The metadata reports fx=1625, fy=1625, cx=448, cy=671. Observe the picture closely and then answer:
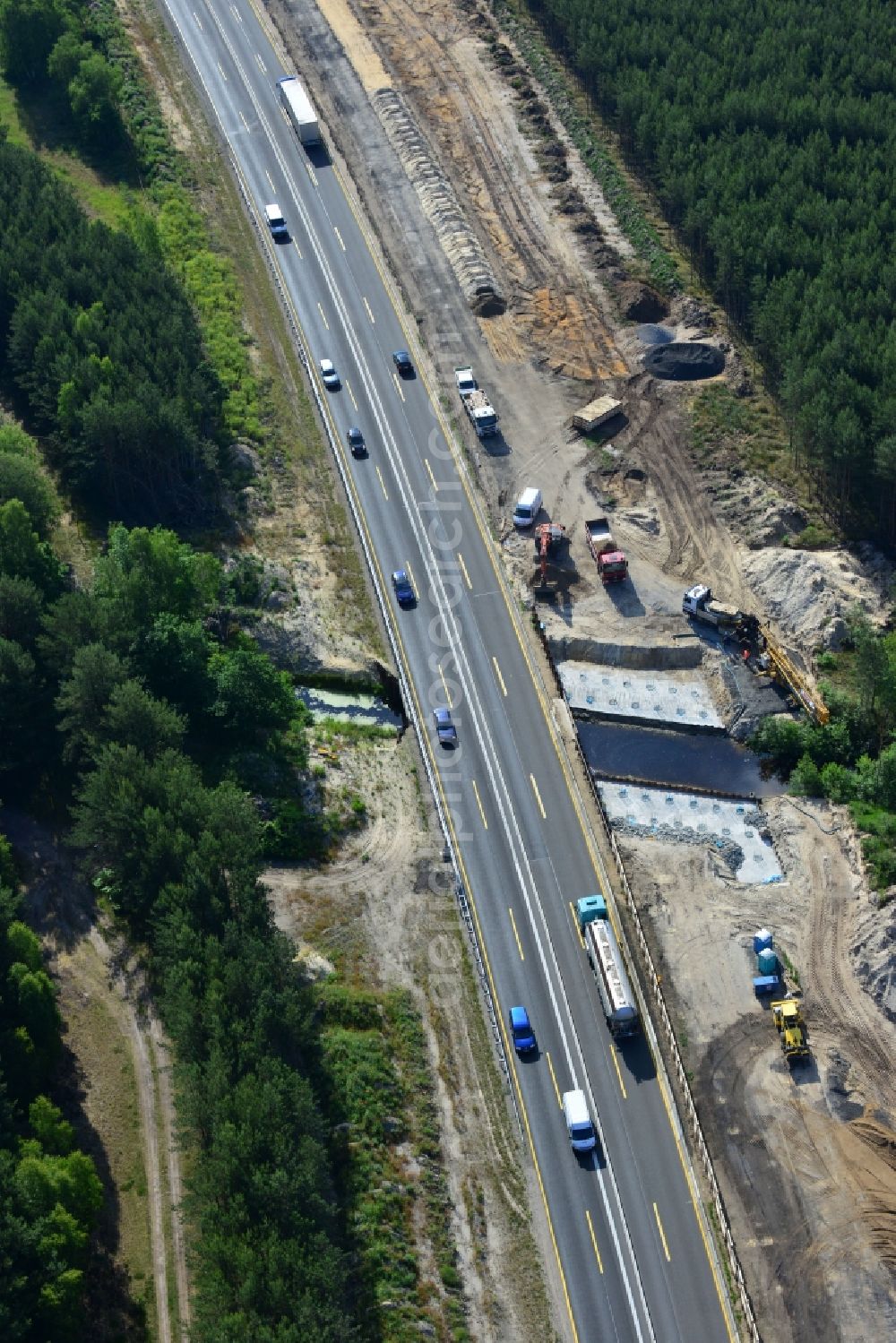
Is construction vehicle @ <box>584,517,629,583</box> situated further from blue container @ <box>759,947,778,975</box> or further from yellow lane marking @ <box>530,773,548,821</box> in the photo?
blue container @ <box>759,947,778,975</box>

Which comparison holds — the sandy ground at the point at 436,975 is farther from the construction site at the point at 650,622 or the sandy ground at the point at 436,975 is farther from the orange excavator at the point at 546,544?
the orange excavator at the point at 546,544

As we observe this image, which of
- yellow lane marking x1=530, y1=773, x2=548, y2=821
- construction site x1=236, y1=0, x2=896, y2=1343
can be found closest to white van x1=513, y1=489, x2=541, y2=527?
construction site x1=236, y1=0, x2=896, y2=1343

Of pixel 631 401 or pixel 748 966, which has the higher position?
pixel 631 401

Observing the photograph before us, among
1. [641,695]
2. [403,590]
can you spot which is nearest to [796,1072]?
[641,695]

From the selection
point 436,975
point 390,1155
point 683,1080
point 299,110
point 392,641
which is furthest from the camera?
point 299,110

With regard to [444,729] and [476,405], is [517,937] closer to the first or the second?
[444,729]

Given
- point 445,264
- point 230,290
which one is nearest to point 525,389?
point 445,264

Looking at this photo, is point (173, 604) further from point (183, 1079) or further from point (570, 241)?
point (570, 241)
